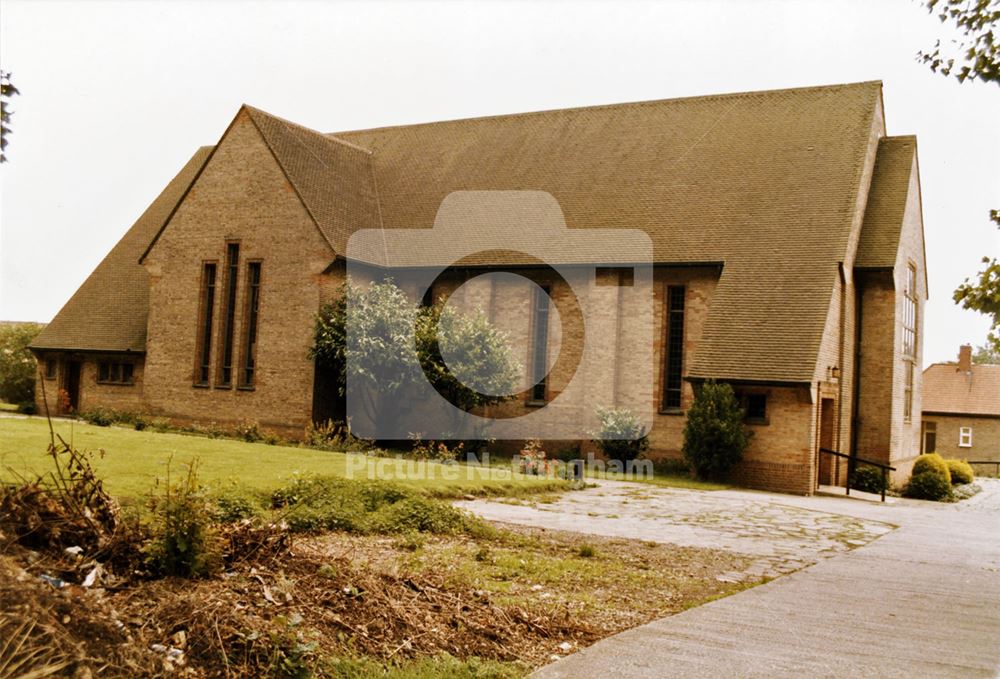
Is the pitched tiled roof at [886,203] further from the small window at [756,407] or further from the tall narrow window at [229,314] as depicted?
the tall narrow window at [229,314]

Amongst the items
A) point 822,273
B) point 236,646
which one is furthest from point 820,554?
point 822,273

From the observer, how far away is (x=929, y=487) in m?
29.4

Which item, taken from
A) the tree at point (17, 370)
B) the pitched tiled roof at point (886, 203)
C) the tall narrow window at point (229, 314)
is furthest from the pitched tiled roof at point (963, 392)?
the tree at point (17, 370)

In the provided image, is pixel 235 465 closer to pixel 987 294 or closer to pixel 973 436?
pixel 987 294

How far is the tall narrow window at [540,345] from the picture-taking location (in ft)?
102

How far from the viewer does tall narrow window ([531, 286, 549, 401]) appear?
102 ft

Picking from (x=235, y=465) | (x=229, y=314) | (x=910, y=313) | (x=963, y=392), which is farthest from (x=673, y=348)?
(x=963, y=392)

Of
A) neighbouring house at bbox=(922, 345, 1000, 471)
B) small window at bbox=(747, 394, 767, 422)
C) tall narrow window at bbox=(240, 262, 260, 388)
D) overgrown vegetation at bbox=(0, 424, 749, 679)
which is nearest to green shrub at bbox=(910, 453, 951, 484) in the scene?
small window at bbox=(747, 394, 767, 422)

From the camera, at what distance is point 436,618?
7418 mm

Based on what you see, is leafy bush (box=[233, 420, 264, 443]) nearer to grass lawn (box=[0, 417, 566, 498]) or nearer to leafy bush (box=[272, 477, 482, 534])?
grass lawn (box=[0, 417, 566, 498])

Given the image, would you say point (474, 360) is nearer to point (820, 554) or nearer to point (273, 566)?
point (820, 554)

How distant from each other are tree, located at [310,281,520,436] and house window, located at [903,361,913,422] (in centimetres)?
1313

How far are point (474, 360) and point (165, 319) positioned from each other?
40.5ft

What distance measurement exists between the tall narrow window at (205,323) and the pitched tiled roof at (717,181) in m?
6.56
